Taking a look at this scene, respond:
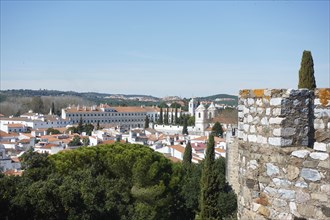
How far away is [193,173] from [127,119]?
311 feet

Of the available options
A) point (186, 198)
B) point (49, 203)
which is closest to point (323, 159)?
point (49, 203)

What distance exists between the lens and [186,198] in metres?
25.8

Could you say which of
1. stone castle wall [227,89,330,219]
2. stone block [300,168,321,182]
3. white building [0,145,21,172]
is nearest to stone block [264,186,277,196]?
stone castle wall [227,89,330,219]

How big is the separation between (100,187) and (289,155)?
14851 millimetres

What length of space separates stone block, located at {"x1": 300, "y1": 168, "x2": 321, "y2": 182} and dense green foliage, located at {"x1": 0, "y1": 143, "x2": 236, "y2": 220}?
40.3ft

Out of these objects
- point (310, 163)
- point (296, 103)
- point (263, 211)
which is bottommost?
point (263, 211)

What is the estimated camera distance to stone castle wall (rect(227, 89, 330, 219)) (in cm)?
341

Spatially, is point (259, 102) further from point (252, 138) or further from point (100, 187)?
point (100, 187)

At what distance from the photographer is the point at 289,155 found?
354 centimetres

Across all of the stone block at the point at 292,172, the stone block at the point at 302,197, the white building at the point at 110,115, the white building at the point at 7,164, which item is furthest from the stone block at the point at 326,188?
the white building at the point at 110,115

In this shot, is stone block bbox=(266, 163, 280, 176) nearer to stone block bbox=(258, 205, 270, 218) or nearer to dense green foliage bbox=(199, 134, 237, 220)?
stone block bbox=(258, 205, 270, 218)

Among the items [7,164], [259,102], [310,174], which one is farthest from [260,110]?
[7,164]

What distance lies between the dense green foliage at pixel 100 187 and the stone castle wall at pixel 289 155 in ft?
38.8

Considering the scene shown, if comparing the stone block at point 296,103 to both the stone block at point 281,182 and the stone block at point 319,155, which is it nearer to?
the stone block at point 319,155
